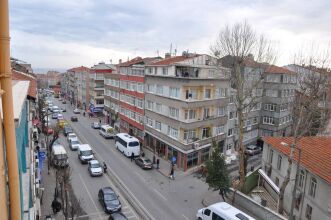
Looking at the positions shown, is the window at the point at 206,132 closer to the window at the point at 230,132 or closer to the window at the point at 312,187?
the window at the point at 230,132

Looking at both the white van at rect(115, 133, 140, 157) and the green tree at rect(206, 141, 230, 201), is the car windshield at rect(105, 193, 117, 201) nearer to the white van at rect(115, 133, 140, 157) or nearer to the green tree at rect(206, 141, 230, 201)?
the green tree at rect(206, 141, 230, 201)

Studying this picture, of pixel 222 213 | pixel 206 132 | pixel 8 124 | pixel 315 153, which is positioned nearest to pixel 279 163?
pixel 315 153

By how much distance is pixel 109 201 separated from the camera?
23938 mm

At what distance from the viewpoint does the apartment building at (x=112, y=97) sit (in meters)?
56.0

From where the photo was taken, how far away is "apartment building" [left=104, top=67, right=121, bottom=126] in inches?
2206

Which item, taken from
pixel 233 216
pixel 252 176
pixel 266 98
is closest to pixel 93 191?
pixel 233 216

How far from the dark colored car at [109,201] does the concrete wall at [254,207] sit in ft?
33.5

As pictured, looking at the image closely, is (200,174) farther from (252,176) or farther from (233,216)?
(233,216)

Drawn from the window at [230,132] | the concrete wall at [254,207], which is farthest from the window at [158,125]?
the concrete wall at [254,207]

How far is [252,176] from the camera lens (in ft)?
100

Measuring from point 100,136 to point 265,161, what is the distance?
30.2 metres

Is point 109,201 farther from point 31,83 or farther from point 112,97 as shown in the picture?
point 112,97

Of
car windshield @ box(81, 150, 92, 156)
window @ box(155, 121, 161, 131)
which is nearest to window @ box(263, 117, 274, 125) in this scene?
window @ box(155, 121, 161, 131)

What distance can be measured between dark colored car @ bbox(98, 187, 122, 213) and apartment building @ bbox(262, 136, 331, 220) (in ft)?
44.9
